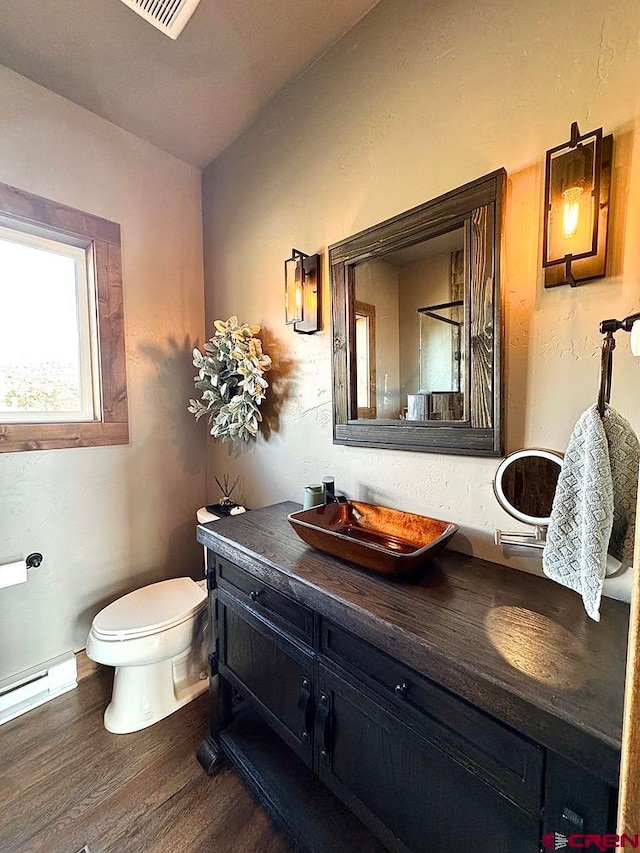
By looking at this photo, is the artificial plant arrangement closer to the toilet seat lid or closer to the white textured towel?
the toilet seat lid

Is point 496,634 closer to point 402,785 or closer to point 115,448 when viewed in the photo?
point 402,785

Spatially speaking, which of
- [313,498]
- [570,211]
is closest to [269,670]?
[313,498]

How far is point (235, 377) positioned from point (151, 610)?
1127mm

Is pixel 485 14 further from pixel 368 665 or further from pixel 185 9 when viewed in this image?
pixel 368 665

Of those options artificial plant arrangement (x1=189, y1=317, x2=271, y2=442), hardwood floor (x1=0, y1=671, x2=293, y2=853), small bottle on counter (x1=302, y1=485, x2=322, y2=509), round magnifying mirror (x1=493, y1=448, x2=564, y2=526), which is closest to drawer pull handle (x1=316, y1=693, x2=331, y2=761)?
hardwood floor (x1=0, y1=671, x2=293, y2=853)

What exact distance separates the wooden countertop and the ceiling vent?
6.04 ft

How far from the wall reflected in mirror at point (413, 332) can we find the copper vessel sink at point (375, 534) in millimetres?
360

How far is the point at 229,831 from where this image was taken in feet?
3.79

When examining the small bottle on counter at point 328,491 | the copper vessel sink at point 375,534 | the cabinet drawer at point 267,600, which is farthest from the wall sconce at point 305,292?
the cabinet drawer at point 267,600

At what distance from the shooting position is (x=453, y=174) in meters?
1.13

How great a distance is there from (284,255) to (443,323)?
3.02 ft

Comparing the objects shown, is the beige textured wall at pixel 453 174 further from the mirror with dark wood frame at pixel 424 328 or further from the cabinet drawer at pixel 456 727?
the cabinet drawer at pixel 456 727

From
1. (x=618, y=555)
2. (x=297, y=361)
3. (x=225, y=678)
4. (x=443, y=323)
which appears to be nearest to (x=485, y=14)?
(x=443, y=323)

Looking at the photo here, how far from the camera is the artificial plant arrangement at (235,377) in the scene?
1708mm
